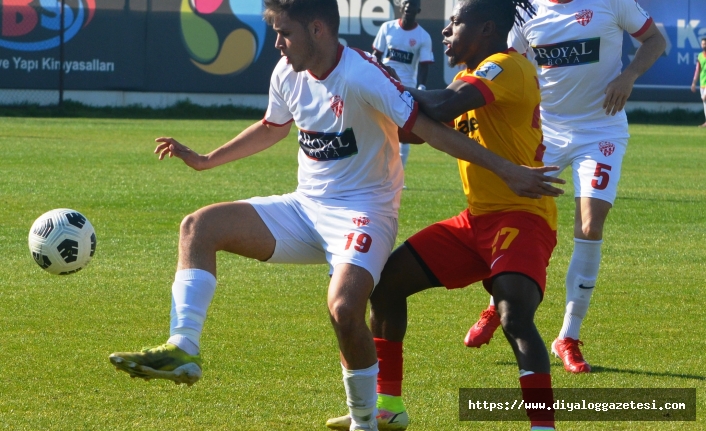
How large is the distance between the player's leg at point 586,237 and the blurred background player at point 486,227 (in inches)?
56.7

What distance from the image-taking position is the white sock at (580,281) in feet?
19.6

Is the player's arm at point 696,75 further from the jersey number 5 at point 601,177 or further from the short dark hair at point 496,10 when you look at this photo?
the short dark hair at point 496,10

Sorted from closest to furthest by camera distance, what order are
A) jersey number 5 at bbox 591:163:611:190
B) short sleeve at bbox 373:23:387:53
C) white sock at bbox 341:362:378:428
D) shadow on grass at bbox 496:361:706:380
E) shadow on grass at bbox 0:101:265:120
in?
white sock at bbox 341:362:378:428
shadow on grass at bbox 496:361:706:380
jersey number 5 at bbox 591:163:611:190
short sleeve at bbox 373:23:387:53
shadow on grass at bbox 0:101:265:120

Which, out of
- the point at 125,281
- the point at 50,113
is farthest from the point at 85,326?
the point at 50,113

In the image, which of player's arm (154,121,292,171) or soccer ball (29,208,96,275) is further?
soccer ball (29,208,96,275)

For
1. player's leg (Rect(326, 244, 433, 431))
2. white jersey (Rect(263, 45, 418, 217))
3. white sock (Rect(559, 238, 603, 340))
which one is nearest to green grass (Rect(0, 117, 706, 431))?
player's leg (Rect(326, 244, 433, 431))

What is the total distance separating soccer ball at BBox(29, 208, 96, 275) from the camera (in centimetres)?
561

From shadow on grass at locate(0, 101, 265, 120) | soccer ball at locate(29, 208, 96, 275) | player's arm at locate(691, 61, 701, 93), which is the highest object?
soccer ball at locate(29, 208, 96, 275)

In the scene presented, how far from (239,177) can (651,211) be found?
226 inches

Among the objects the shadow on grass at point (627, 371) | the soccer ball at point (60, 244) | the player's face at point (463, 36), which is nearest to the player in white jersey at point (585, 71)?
the shadow on grass at point (627, 371)

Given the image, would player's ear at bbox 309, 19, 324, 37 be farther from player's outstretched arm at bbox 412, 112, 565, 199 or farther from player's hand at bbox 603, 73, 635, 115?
player's hand at bbox 603, 73, 635, 115

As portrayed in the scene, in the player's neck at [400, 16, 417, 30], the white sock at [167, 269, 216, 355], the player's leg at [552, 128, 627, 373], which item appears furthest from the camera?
the player's neck at [400, 16, 417, 30]

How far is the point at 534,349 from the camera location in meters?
4.15

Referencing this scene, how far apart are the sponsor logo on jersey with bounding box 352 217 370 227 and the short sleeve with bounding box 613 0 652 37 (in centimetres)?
300
